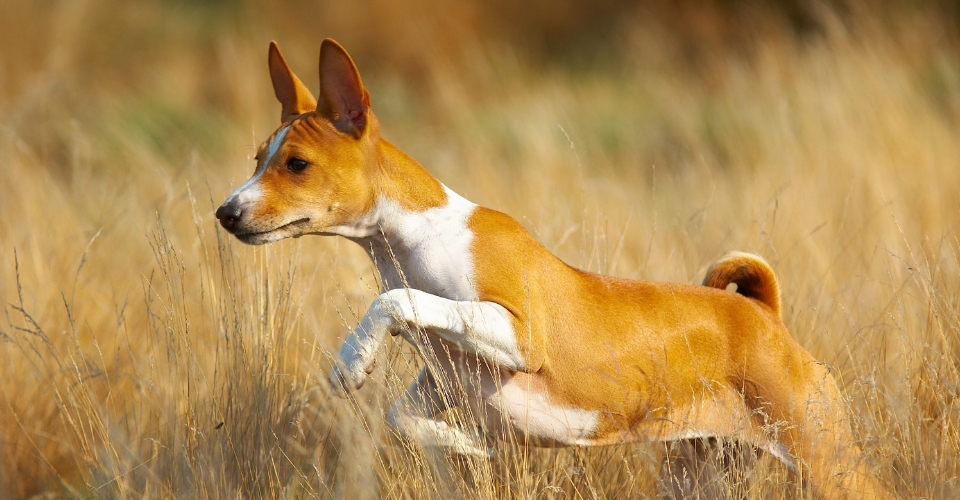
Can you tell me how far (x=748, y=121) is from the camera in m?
9.54

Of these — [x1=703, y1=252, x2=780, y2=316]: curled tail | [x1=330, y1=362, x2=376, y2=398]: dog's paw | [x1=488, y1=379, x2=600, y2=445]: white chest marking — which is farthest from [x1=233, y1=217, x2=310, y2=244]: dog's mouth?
[x1=703, y1=252, x2=780, y2=316]: curled tail

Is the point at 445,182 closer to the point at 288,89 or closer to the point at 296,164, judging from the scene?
the point at 288,89

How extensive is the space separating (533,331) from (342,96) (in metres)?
1.12

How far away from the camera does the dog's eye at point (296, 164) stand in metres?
2.95

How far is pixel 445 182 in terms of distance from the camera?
8.36 m

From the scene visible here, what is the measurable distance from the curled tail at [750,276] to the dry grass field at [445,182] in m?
0.53

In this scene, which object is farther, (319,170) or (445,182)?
(445,182)

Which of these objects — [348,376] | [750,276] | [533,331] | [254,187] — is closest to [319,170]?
[254,187]

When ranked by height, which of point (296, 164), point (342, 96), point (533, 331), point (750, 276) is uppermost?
point (342, 96)

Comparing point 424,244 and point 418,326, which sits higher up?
point 424,244

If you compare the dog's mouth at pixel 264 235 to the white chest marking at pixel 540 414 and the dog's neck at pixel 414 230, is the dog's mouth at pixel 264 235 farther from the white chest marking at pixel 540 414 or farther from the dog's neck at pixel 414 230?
the white chest marking at pixel 540 414

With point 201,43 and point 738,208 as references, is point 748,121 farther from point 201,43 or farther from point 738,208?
point 201,43

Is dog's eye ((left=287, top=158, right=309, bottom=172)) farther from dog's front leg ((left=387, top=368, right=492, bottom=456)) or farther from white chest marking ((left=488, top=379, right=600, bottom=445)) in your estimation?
white chest marking ((left=488, top=379, right=600, bottom=445))

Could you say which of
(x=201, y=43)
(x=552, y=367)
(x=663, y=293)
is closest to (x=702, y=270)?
(x=663, y=293)
